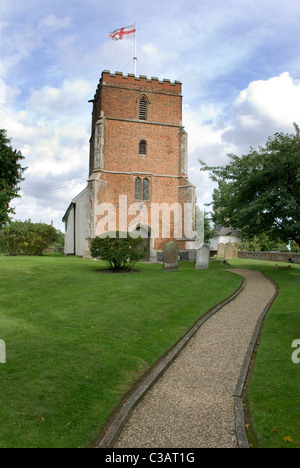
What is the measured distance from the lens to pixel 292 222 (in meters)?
20.1

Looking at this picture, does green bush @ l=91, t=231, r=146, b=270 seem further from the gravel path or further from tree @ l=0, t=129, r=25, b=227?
the gravel path

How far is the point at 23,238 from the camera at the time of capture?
31.4 meters

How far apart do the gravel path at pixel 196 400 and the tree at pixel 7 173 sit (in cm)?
744

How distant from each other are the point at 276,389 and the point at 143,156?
1041 inches

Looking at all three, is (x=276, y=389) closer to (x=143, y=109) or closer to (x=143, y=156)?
(x=143, y=156)

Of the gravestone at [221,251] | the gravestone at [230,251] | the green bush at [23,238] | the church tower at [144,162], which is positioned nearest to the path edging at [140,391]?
the church tower at [144,162]

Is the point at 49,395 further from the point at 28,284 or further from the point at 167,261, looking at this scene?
the point at 167,261

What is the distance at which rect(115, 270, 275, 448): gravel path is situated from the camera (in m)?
4.34

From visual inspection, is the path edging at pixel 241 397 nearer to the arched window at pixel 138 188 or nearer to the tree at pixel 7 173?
the tree at pixel 7 173

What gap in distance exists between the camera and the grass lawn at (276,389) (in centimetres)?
436

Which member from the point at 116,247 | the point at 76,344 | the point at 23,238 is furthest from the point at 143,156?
the point at 76,344

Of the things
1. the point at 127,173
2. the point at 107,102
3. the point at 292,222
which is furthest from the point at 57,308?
the point at 107,102
